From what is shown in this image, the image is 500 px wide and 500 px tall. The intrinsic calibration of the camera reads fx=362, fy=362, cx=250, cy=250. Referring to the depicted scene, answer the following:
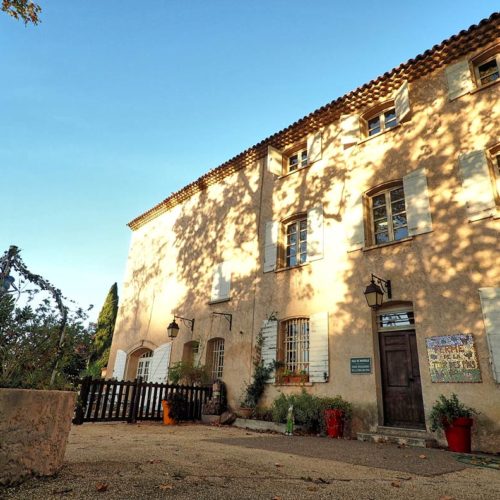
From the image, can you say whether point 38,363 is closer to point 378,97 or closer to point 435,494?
point 435,494

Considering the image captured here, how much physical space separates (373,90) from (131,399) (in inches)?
384

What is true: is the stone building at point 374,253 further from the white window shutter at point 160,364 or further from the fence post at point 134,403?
the fence post at point 134,403

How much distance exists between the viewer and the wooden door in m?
6.97

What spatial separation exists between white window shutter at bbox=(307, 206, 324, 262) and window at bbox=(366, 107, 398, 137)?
8.19 feet

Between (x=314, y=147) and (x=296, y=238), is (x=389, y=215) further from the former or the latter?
(x=314, y=147)

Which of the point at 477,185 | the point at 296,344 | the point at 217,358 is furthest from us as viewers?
the point at 217,358

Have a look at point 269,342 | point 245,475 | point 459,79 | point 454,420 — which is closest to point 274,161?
point 459,79

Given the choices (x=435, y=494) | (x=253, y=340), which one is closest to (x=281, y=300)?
(x=253, y=340)

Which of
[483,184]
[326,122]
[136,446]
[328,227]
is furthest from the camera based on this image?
[326,122]

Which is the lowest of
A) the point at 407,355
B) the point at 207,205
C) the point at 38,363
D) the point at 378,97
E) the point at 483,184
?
the point at 38,363

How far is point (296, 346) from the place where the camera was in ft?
30.2

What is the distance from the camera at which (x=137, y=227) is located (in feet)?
58.4

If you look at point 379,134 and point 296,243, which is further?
point 296,243

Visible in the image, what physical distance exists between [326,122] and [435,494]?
959 centimetres
